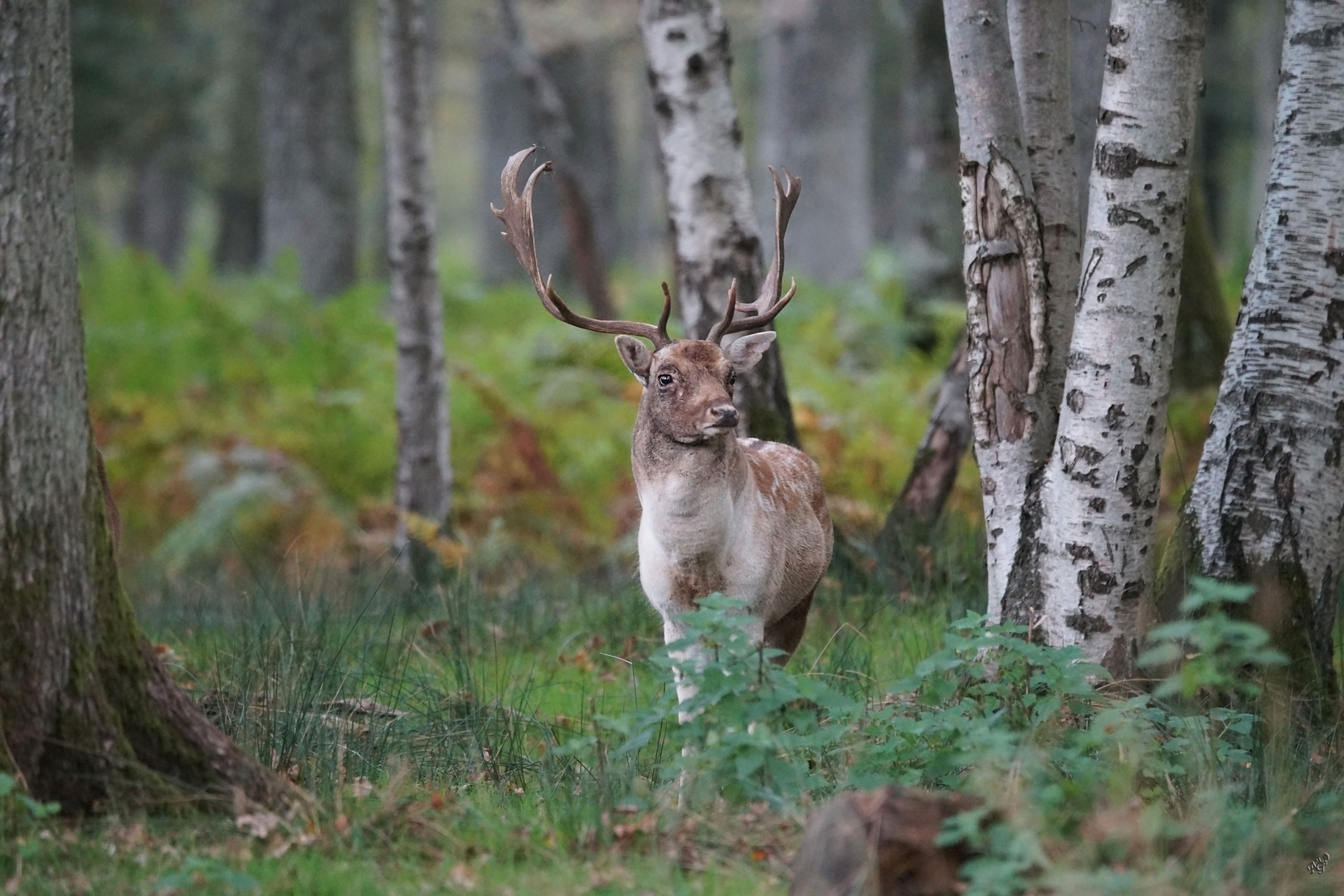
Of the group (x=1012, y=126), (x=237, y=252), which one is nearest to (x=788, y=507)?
(x=1012, y=126)

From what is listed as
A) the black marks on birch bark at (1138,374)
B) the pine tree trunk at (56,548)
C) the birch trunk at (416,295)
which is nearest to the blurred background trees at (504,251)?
the birch trunk at (416,295)

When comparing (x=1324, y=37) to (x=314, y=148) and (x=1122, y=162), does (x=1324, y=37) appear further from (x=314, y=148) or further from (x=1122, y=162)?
(x=314, y=148)

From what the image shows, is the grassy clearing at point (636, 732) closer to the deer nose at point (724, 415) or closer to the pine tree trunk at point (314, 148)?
the deer nose at point (724, 415)

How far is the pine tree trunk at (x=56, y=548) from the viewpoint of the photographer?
13.4 feet

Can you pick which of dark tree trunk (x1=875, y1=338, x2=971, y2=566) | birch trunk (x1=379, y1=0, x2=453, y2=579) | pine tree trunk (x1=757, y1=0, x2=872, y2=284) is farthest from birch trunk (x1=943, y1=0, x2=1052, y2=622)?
pine tree trunk (x1=757, y1=0, x2=872, y2=284)

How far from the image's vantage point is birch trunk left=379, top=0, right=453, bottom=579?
916cm

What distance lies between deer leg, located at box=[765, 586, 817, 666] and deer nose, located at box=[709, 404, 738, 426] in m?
1.14

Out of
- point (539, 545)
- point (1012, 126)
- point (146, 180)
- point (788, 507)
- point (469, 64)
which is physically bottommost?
point (539, 545)

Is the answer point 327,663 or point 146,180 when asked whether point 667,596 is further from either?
point 146,180

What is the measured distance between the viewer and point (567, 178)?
39.0 ft

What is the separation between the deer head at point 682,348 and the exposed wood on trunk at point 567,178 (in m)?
5.52

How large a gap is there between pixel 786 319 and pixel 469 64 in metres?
24.4

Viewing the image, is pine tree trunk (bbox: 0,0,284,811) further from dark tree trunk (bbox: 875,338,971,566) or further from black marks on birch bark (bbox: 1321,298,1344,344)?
dark tree trunk (bbox: 875,338,971,566)

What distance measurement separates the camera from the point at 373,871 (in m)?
3.88
